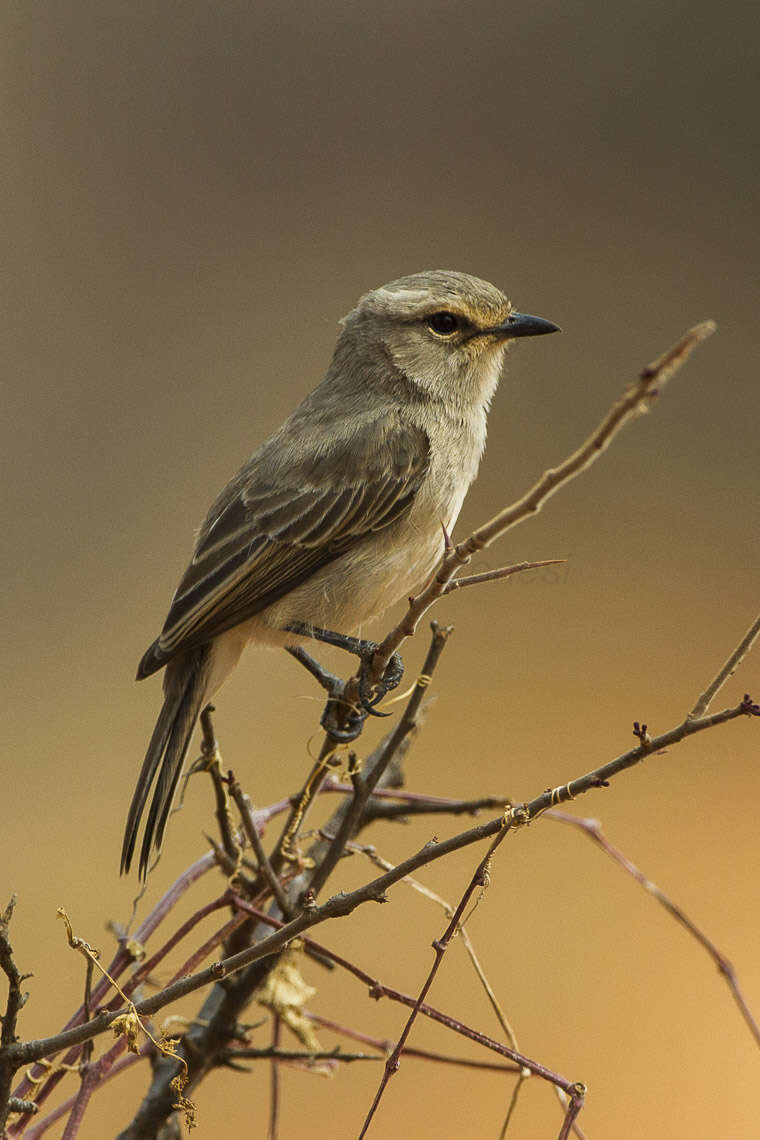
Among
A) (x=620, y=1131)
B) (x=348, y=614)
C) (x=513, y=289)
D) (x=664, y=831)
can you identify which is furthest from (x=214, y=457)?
(x=620, y=1131)

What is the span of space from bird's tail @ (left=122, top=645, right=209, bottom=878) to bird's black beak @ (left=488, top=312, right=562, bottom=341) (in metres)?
1.07

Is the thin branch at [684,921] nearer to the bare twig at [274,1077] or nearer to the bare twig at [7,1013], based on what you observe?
the bare twig at [274,1077]

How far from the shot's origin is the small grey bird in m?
2.81

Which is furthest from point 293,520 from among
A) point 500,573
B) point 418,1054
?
point 500,573

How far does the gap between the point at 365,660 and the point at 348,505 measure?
1.91 feet

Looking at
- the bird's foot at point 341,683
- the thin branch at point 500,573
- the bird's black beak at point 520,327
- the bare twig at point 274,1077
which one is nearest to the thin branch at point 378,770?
the bird's foot at point 341,683

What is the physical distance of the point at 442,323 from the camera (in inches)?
122

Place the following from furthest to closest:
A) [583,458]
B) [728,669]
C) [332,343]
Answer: [332,343], [728,669], [583,458]

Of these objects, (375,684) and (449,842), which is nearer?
(449,842)

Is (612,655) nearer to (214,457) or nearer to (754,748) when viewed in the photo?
(754,748)

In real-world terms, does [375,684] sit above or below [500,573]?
above

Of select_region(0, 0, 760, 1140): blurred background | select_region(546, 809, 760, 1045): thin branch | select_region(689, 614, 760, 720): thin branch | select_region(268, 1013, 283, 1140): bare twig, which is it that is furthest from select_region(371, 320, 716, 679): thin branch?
select_region(0, 0, 760, 1140): blurred background

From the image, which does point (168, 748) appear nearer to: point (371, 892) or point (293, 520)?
point (293, 520)

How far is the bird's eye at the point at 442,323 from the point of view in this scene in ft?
10.2
